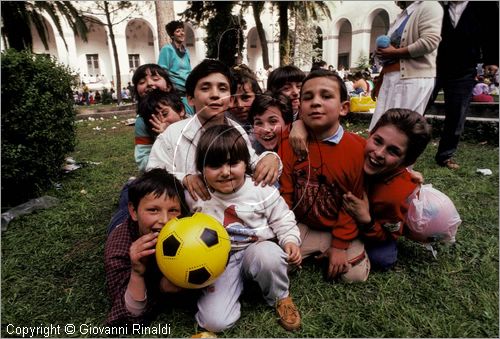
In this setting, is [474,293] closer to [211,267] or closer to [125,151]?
[211,267]

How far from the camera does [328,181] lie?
2160 mm

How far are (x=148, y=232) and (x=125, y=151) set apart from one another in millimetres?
4942

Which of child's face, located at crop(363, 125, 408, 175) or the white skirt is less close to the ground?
the white skirt

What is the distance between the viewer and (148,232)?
1895 millimetres

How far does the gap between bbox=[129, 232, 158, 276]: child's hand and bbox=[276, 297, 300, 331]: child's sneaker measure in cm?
78

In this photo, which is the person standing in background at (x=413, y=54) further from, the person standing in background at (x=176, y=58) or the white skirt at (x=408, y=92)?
the person standing in background at (x=176, y=58)

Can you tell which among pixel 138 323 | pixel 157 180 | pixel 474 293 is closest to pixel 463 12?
pixel 474 293

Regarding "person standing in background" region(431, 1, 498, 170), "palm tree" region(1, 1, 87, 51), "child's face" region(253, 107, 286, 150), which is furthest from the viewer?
"palm tree" region(1, 1, 87, 51)

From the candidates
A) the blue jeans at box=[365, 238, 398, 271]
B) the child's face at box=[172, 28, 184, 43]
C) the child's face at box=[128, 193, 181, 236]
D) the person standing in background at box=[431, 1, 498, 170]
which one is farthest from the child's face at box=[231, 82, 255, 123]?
the person standing in background at box=[431, 1, 498, 170]

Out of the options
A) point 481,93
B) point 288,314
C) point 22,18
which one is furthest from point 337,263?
point 22,18

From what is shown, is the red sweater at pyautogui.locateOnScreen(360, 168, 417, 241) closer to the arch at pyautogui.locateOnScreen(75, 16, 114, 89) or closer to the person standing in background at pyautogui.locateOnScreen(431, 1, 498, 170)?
the person standing in background at pyautogui.locateOnScreen(431, 1, 498, 170)

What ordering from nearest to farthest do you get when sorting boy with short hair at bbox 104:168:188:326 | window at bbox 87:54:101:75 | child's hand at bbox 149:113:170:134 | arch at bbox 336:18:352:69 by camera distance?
boy with short hair at bbox 104:168:188:326
child's hand at bbox 149:113:170:134
window at bbox 87:54:101:75
arch at bbox 336:18:352:69

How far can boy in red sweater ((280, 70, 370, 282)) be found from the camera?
2.09 meters

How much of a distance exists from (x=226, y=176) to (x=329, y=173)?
0.67m
